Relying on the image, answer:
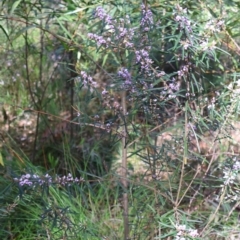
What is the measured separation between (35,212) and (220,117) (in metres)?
1.19

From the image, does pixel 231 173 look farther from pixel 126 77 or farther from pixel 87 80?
pixel 87 80

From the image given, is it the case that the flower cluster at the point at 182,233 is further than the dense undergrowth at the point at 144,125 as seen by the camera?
No

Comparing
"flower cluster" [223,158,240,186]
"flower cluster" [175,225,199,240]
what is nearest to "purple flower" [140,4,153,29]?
"flower cluster" [223,158,240,186]

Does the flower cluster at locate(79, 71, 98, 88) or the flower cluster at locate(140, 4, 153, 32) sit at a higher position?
the flower cluster at locate(140, 4, 153, 32)

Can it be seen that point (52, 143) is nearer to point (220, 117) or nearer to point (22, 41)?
point (22, 41)

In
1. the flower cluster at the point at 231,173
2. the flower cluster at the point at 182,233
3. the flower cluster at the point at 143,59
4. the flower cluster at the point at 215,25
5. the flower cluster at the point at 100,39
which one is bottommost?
Answer: the flower cluster at the point at 182,233

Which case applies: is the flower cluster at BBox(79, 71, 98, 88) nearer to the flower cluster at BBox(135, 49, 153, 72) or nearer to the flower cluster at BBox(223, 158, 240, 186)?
the flower cluster at BBox(135, 49, 153, 72)

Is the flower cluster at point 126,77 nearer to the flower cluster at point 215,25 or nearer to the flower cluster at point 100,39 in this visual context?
the flower cluster at point 100,39

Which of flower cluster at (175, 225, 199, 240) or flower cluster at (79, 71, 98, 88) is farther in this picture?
flower cluster at (79, 71, 98, 88)

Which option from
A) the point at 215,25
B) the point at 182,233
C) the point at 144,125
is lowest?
the point at 182,233

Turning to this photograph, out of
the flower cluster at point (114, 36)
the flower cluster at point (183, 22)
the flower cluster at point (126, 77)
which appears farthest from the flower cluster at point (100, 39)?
the flower cluster at point (183, 22)

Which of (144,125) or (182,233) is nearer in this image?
(182,233)

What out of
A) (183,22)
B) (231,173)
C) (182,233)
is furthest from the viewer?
(231,173)

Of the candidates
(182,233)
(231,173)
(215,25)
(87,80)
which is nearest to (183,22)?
(215,25)
